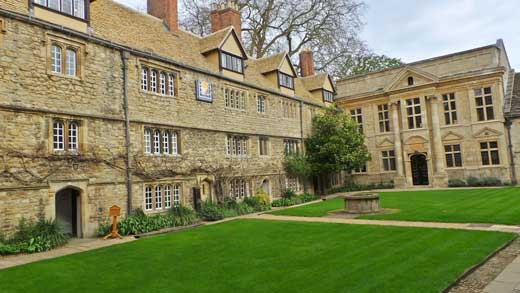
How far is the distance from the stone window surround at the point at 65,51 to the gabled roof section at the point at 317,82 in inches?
799

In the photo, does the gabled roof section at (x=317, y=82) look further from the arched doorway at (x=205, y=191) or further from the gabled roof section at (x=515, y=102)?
the arched doorway at (x=205, y=191)

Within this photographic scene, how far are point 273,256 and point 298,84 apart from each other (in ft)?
73.9

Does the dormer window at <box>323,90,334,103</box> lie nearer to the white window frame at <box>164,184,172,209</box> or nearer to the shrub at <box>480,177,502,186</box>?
the shrub at <box>480,177,502,186</box>

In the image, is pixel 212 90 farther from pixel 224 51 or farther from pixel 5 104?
pixel 5 104

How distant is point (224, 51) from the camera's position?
1981 centimetres

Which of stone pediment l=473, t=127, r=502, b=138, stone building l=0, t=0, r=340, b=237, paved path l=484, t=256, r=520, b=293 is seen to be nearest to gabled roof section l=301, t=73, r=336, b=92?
stone building l=0, t=0, r=340, b=237

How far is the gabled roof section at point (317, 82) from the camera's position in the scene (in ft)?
98.3

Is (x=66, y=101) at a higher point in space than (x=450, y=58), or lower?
lower

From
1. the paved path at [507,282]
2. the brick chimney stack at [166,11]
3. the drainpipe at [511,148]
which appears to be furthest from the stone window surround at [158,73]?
the drainpipe at [511,148]

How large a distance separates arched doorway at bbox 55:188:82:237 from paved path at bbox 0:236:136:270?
1.10m

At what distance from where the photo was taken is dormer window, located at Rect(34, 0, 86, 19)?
12.2 m

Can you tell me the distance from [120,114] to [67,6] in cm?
420

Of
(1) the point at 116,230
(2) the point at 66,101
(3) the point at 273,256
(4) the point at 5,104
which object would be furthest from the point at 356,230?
(4) the point at 5,104

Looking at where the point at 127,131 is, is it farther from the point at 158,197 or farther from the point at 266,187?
the point at 266,187
